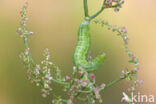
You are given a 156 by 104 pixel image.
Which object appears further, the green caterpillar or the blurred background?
the blurred background

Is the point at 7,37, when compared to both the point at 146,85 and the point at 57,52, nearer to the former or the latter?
the point at 57,52

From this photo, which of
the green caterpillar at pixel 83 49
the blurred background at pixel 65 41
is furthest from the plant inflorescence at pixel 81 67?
the blurred background at pixel 65 41

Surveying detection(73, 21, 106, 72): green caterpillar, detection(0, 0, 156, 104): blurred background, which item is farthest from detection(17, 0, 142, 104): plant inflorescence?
detection(0, 0, 156, 104): blurred background

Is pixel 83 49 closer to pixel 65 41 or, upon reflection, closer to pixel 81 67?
pixel 81 67

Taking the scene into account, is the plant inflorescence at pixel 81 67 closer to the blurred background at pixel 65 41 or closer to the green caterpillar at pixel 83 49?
the green caterpillar at pixel 83 49

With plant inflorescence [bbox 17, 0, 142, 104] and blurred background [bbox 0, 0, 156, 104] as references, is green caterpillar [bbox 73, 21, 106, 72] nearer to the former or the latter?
plant inflorescence [bbox 17, 0, 142, 104]

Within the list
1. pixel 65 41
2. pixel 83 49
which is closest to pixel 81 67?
pixel 83 49

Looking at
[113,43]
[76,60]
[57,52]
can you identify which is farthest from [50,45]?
[76,60]

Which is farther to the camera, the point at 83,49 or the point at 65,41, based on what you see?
the point at 65,41
